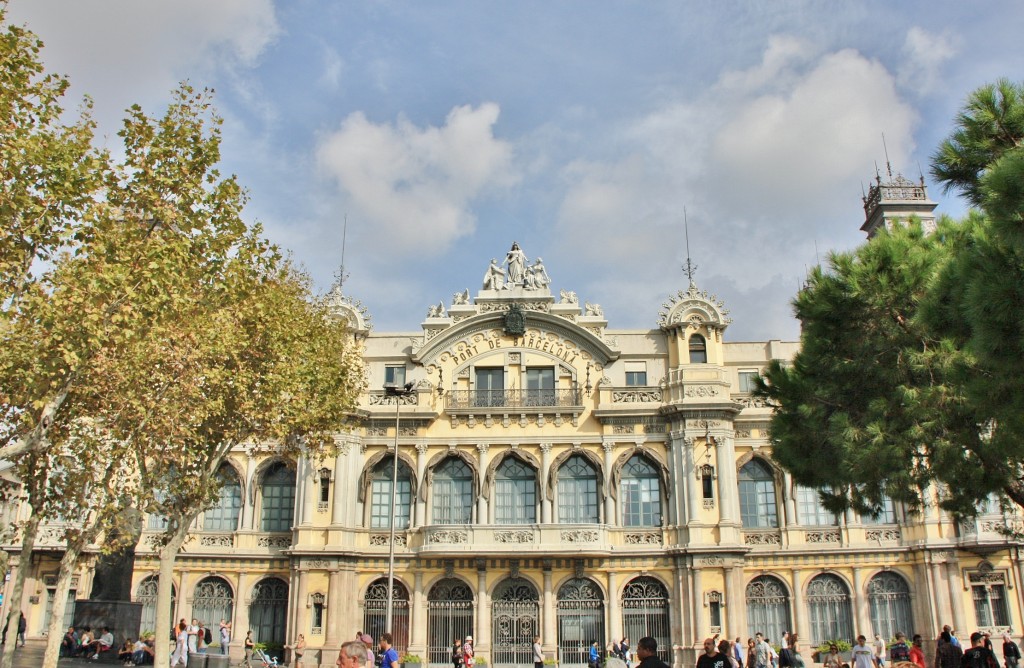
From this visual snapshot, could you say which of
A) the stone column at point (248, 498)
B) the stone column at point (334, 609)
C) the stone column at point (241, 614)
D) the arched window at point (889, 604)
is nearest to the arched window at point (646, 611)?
the arched window at point (889, 604)

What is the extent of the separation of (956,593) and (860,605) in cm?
343

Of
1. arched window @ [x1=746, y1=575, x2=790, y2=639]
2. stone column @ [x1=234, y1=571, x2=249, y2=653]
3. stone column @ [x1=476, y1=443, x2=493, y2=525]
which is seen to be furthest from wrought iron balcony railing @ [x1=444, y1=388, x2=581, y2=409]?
stone column @ [x1=234, y1=571, x2=249, y2=653]

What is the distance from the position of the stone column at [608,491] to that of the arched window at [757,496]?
508 centimetres

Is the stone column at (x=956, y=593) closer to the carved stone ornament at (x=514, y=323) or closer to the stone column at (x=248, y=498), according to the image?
the carved stone ornament at (x=514, y=323)

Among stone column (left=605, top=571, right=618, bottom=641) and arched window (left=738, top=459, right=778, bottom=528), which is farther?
arched window (left=738, top=459, right=778, bottom=528)

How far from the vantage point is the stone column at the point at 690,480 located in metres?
34.1

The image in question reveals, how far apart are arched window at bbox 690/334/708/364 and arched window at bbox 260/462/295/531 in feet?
56.0

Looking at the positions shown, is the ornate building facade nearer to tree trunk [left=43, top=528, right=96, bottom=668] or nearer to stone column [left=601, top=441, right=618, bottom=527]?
stone column [left=601, top=441, right=618, bottom=527]

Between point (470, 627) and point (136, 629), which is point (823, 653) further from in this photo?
point (136, 629)

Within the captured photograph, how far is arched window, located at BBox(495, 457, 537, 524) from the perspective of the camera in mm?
35438

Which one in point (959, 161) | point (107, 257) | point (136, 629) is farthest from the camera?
point (136, 629)

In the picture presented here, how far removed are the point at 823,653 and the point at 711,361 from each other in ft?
38.6

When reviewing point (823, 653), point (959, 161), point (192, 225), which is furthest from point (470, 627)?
point (959, 161)

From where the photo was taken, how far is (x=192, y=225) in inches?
735
